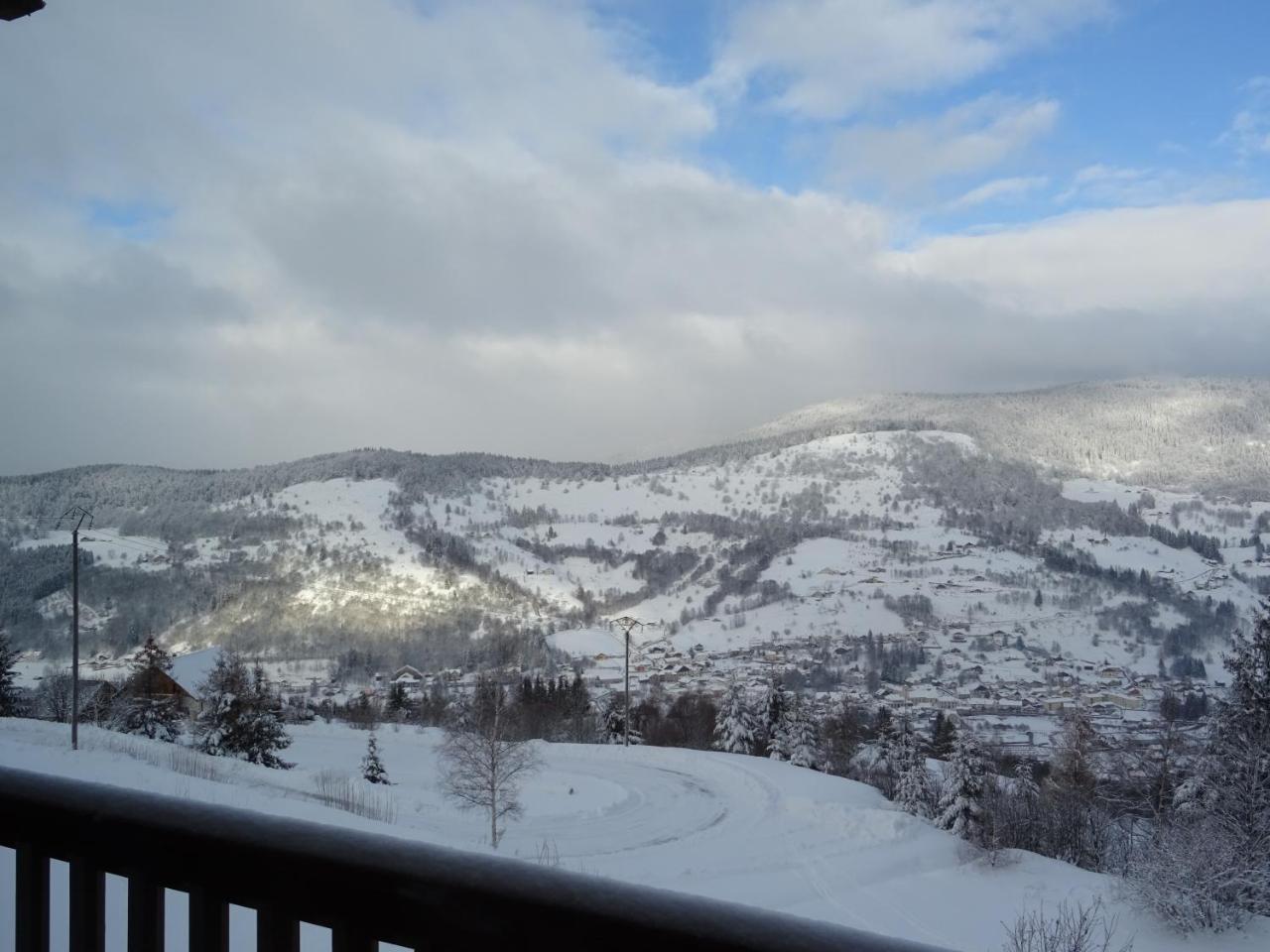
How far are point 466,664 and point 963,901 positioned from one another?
173ft

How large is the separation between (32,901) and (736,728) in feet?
111

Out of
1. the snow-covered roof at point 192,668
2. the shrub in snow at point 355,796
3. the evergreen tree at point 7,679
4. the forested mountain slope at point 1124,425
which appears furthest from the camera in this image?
the forested mountain slope at point 1124,425

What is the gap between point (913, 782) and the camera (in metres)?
21.9

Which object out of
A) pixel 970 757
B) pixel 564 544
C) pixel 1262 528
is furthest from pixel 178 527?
pixel 1262 528

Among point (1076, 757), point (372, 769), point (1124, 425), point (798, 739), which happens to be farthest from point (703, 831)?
point (1124, 425)

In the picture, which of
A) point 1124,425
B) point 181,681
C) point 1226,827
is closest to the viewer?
point 1226,827

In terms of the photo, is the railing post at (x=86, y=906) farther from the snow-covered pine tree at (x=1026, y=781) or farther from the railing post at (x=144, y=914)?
the snow-covered pine tree at (x=1026, y=781)

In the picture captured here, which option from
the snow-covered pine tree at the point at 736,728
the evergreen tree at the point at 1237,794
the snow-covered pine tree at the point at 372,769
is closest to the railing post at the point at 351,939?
the evergreen tree at the point at 1237,794

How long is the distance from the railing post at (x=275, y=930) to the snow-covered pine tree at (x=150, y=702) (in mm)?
21999

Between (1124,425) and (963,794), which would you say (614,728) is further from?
(1124,425)

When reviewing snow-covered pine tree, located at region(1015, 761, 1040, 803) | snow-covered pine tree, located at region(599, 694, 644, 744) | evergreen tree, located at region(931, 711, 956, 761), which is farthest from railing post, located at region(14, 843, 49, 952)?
snow-covered pine tree, located at region(599, 694, 644, 744)

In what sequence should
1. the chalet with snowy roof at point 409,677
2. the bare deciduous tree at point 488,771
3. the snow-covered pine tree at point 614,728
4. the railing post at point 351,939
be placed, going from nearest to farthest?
the railing post at point 351,939 < the bare deciduous tree at point 488,771 < the snow-covered pine tree at point 614,728 < the chalet with snowy roof at point 409,677

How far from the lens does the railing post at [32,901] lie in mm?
1297

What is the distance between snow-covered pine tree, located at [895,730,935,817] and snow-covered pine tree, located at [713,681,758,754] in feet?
25.7
